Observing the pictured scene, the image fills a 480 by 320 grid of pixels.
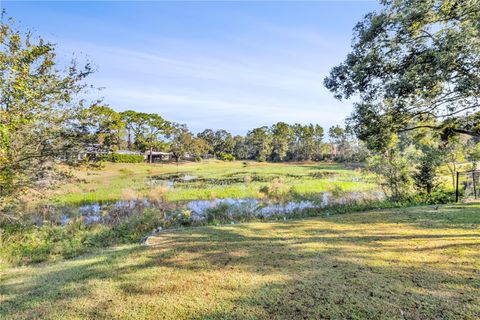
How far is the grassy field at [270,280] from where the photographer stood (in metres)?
2.69

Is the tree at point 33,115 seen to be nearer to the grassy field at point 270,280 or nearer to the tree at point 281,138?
the grassy field at point 270,280

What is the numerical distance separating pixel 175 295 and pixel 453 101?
320 inches

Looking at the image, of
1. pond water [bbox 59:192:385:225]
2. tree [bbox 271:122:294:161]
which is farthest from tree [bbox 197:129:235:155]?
pond water [bbox 59:192:385:225]

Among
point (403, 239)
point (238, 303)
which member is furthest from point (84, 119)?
point (403, 239)

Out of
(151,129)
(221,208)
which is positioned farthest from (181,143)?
(221,208)

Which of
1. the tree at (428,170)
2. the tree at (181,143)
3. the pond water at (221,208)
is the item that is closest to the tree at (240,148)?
the tree at (181,143)

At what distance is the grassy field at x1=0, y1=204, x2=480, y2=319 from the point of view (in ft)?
8.81

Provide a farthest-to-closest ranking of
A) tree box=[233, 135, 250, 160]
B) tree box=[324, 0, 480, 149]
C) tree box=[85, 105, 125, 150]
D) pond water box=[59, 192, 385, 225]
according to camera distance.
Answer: tree box=[233, 135, 250, 160], pond water box=[59, 192, 385, 225], tree box=[85, 105, 125, 150], tree box=[324, 0, 480, 149]

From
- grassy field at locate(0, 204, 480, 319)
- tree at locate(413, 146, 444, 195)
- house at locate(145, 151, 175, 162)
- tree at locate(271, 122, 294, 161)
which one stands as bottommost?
grassy field at locate(0, 204, 480, 319)

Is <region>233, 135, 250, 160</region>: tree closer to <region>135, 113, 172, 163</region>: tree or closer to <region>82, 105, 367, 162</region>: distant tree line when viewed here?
<region>82, 105, 367, 162</region>: distant tree line

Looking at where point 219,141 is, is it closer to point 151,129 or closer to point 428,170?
point 151,129

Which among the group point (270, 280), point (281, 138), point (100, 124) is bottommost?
point (270, 280)

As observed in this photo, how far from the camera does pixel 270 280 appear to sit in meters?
3.33

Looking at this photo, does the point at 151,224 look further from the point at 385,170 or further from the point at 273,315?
the point at 385,170
